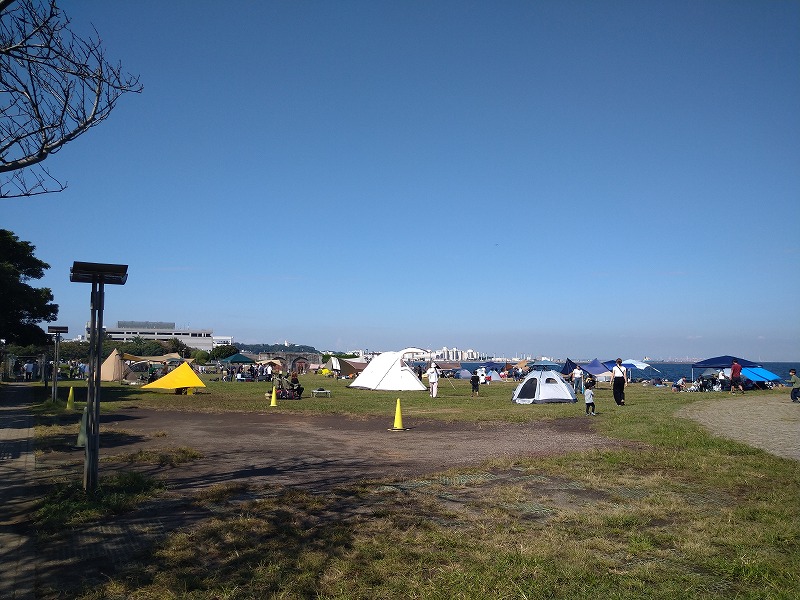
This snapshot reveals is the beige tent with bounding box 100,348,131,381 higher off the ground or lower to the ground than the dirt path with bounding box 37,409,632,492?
higher

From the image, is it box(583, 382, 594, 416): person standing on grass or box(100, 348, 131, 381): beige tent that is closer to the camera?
box(583, 382, 594, 416): person standing on grass

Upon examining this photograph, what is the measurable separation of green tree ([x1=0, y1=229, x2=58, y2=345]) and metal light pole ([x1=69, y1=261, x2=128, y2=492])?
68.2 ft

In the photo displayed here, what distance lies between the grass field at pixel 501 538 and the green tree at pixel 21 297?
2217cm

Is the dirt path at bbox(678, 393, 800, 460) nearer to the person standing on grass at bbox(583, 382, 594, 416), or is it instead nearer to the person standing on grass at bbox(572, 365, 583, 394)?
the person standing on grass at bbox(583, 382, 594, 416)

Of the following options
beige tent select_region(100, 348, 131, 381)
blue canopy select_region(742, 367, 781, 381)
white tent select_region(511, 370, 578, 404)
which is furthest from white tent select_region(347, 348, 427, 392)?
blue canopy select_region(742, 367, 781, 381)

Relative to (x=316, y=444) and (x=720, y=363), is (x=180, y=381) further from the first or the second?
(x=720, y=363)

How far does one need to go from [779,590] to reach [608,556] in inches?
50.9

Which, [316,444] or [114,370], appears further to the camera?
[114,370]

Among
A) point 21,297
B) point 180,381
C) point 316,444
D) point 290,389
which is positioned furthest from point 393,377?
point 316,444

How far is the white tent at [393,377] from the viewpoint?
1396 inches

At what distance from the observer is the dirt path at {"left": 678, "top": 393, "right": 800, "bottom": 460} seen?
12086mm

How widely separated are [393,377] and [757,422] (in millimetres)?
21782

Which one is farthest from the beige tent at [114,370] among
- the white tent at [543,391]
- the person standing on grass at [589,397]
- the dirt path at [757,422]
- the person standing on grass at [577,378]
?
the dirt path at [757,422]

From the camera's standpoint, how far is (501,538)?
570 centimetres
